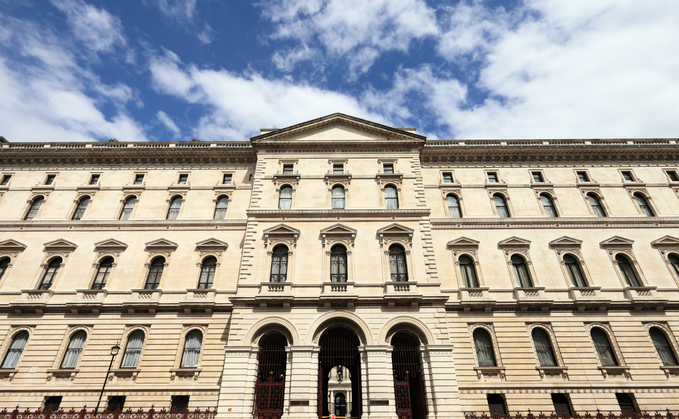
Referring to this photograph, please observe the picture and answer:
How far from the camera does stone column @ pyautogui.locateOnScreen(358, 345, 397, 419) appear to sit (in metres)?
17.6

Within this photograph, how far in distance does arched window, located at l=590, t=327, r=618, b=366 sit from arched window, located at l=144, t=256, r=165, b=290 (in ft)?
92.4

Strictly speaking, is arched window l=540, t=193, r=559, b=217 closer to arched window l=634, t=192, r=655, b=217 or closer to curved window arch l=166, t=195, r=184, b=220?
arched window l=634, t=192, r=655, b=217

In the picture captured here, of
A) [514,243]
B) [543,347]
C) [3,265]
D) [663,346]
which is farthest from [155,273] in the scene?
[663,346]

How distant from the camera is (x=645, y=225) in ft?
80.4

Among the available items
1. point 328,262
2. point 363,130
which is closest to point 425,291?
point 328,262

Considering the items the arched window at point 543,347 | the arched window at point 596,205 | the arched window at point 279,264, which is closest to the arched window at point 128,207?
the arched window at point 279,264

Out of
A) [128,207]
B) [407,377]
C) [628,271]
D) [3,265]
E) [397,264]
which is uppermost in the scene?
[128,207]

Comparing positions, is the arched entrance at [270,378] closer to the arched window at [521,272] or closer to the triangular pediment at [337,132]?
the triangular pediment at [337,132]

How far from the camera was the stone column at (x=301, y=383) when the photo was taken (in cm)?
1752

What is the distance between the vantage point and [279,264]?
2181 centimetres

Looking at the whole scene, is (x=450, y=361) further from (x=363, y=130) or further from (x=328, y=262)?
(x=363, y=130)

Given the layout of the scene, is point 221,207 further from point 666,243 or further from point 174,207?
point 666,243

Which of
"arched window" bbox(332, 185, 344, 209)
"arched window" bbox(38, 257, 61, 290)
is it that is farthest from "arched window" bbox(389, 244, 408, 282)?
"arched window" bbox(38, 257, 61, 290)

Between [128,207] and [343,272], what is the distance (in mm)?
17485
